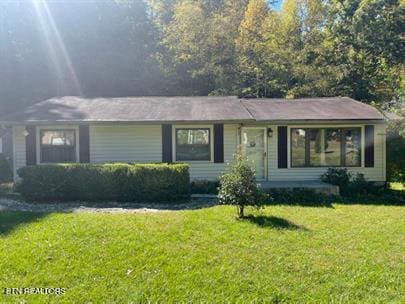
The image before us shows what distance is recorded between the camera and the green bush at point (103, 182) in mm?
9969

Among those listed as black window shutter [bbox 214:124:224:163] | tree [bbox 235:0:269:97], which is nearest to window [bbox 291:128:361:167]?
black window shutter [bbox 214:124:224:163]

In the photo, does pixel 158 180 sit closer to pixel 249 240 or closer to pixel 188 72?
pixel 249 240

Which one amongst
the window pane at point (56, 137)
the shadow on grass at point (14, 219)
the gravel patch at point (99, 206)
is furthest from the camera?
the window pane at point (56, 137)

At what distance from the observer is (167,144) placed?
12109 millimetres

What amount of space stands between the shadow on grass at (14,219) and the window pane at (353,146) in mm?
9744

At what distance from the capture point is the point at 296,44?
26.0m

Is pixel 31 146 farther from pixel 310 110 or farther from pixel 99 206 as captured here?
pixel 310 110

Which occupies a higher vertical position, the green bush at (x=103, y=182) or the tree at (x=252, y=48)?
the tree at (x=252, y=48)

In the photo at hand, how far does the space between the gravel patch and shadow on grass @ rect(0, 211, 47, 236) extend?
71cm

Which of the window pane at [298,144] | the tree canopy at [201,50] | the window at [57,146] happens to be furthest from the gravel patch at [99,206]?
the tree canopy at [201,50]

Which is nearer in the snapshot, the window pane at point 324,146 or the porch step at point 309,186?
the porch step at point 309,186

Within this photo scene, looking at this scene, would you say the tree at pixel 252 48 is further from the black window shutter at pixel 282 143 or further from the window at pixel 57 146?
the window at pixel 57 146

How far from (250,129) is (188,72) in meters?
14.0

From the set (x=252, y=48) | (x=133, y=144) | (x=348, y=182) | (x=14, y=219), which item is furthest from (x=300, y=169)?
(x=252, y=48)
